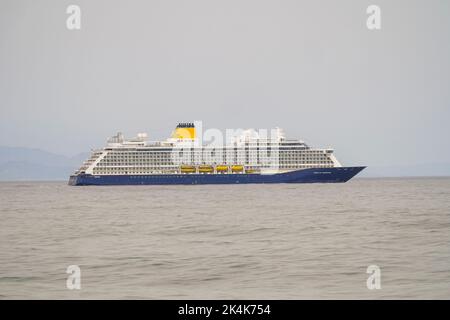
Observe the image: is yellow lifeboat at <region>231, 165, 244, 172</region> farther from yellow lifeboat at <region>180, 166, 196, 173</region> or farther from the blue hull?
yellow lifeboat at <region>180, 166, 196, 173</region>

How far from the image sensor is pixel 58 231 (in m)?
28.8

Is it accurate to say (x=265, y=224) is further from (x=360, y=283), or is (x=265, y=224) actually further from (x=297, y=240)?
(x=360, y=283)

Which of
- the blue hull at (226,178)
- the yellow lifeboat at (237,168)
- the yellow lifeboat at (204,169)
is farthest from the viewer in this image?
the yellow lifeboat at (237,168)

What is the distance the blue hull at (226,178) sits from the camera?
296ft

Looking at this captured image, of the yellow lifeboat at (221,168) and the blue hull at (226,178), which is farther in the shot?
the yellow lifeboat at (221,168)

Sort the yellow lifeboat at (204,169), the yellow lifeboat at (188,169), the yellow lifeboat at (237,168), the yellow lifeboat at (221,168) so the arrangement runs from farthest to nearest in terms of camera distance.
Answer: the yellow lifeboat at (221,168) → the yellow lifeboat at (188,169) → the yellow lifeboat at (237,168) → the yellow lifeboat at (204,169)

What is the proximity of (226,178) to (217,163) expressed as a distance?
14.0 feet

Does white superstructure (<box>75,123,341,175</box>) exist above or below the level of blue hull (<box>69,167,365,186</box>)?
above

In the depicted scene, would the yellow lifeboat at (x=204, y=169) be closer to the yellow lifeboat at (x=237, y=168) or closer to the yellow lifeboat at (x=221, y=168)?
the yellow lifeboat at (x=221, y=168)

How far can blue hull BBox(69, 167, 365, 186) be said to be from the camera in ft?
296

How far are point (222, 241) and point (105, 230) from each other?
21.4 feet

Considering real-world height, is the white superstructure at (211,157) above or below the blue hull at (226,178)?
above
